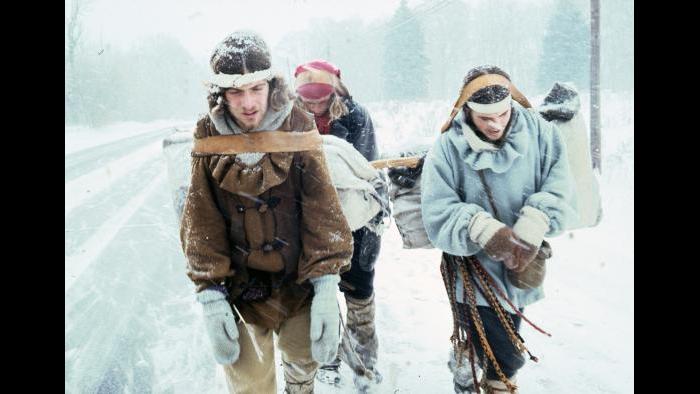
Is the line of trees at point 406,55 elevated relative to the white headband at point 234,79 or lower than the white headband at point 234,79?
elevated

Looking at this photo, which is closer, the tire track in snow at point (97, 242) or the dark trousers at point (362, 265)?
the dark trousers at point (362, 265)

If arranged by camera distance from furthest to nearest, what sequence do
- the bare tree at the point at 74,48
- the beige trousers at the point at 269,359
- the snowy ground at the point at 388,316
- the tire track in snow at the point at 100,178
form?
1. the bare tree at the point at 74,48
2. the tire track in snow at the point at 100,178
3. the snowy ground at the point at 388,316
4. the beige trousers at the point at 269,359

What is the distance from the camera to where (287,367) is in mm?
2031

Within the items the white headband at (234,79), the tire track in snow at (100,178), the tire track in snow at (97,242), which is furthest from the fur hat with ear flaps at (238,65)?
the tire track in snow at (100,178)

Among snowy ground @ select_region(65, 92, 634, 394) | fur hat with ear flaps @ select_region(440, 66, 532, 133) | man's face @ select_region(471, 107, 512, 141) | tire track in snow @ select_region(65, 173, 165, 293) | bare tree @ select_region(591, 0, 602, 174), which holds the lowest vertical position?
snowy ground @ select_region(65, 92, 634, 394)

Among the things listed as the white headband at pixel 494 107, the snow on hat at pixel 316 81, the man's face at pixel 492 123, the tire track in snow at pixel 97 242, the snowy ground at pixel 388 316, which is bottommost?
the snowy ground at pixel 388 316

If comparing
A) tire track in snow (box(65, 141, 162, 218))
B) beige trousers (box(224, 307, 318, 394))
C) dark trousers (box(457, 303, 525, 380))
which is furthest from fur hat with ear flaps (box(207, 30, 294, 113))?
tire track in snow (box(65, 141, 162, 218))

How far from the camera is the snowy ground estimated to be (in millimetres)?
2926

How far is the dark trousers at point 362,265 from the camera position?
2.67 metres

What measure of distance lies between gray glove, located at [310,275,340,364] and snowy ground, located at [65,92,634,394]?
1186 millimetres

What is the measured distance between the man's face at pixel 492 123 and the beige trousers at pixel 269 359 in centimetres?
118

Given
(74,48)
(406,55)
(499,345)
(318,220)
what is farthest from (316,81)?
(406,55)

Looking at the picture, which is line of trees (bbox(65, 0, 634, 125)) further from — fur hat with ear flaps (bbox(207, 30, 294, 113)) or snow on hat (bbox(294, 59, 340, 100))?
fur hat with ear flaps (bbox(207, 30, 294, 113))

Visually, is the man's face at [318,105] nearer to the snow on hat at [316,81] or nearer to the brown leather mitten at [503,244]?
the snow on hat at [316,81]
